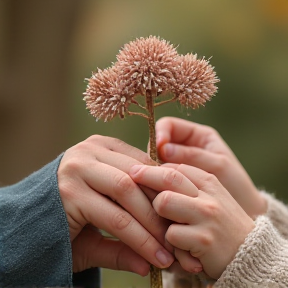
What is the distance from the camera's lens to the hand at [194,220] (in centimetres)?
41

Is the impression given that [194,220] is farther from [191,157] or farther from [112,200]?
[191,157]

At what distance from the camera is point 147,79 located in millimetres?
397

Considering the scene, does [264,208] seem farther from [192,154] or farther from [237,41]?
[237,41]

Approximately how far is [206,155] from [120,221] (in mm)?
247

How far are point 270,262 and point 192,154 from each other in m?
0.22

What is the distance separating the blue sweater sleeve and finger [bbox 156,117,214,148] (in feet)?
0.80

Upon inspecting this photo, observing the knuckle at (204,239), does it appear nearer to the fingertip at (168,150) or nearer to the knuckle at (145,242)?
the knuckle at (145,242)

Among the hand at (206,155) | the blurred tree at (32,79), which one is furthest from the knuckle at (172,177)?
the blurred tree at (32,79)

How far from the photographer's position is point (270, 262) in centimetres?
44

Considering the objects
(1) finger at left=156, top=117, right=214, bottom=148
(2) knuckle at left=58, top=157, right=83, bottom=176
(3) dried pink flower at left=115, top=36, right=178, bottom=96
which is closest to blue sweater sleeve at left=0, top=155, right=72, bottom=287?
(2) knuckle at left=58, top=157, right=83, bottom=176

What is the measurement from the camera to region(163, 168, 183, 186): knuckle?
16.5 inches

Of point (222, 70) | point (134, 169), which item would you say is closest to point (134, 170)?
point (134, 169)

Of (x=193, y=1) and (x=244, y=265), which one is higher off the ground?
(x=193, y=1)

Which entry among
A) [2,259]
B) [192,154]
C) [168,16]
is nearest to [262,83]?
[168,16]
